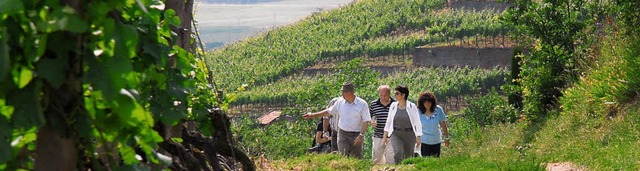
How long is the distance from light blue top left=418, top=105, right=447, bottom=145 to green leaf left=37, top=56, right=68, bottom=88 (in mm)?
10257

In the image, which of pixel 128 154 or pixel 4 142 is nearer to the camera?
pixel 4 142

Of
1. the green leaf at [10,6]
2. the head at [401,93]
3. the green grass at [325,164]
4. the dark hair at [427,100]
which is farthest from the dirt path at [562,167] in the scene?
the green leaf at [10,6]

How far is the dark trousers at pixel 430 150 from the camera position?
40.9 feet

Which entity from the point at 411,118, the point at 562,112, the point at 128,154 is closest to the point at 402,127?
the point at 411,118

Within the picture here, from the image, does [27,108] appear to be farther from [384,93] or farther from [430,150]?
[430,150]

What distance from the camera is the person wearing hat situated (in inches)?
483

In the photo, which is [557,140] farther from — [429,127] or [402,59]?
[402,59]

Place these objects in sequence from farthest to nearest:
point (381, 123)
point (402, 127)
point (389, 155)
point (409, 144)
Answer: point (381, 123) < point (389, 155) < point (409, 144) < point (402, 127)

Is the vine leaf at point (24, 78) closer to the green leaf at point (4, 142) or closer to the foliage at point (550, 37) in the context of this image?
the green leaf at point (4, 142)

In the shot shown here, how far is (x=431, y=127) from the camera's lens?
12.3m

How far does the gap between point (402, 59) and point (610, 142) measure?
5472 centimetres

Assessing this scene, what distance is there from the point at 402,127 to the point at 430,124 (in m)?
0.58

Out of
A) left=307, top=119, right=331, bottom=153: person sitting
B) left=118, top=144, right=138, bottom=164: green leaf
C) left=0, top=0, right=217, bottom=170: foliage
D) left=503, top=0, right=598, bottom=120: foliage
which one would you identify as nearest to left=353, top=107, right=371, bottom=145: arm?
left=307, top=119, right=331, bottom=153: person sitting

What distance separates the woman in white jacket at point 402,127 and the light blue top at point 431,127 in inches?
11.4
